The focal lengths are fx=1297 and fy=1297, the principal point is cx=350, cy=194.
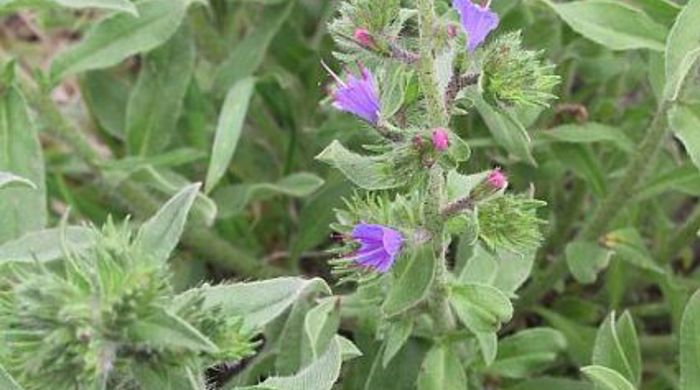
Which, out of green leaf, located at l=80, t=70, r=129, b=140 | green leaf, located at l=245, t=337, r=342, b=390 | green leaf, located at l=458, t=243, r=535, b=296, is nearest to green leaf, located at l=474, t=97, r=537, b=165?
green leaf, located at l=458, t=243, r=535, b=296

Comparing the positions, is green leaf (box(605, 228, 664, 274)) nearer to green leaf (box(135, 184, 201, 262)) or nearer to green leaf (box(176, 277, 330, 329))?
green leaf (box(176, 277, 330, 329))

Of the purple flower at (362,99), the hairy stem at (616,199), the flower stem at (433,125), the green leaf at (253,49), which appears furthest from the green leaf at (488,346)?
the green leaf at (253,49)

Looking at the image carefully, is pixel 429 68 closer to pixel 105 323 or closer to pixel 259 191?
pixel 105 323

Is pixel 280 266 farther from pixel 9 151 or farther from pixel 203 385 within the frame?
pixel 203 385

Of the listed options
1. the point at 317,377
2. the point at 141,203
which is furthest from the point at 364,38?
the point at 141,203

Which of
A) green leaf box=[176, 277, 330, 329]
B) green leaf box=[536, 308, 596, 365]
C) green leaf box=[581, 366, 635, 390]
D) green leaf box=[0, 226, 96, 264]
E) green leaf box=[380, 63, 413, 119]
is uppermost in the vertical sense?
green leaf box=[380, 63, 413, 119]

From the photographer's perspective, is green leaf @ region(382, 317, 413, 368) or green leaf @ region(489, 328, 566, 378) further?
green leaf @ region(489, 328, 566, 378)

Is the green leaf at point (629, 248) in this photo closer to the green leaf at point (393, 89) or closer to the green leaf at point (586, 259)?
the green leaf at point (586, 259)
